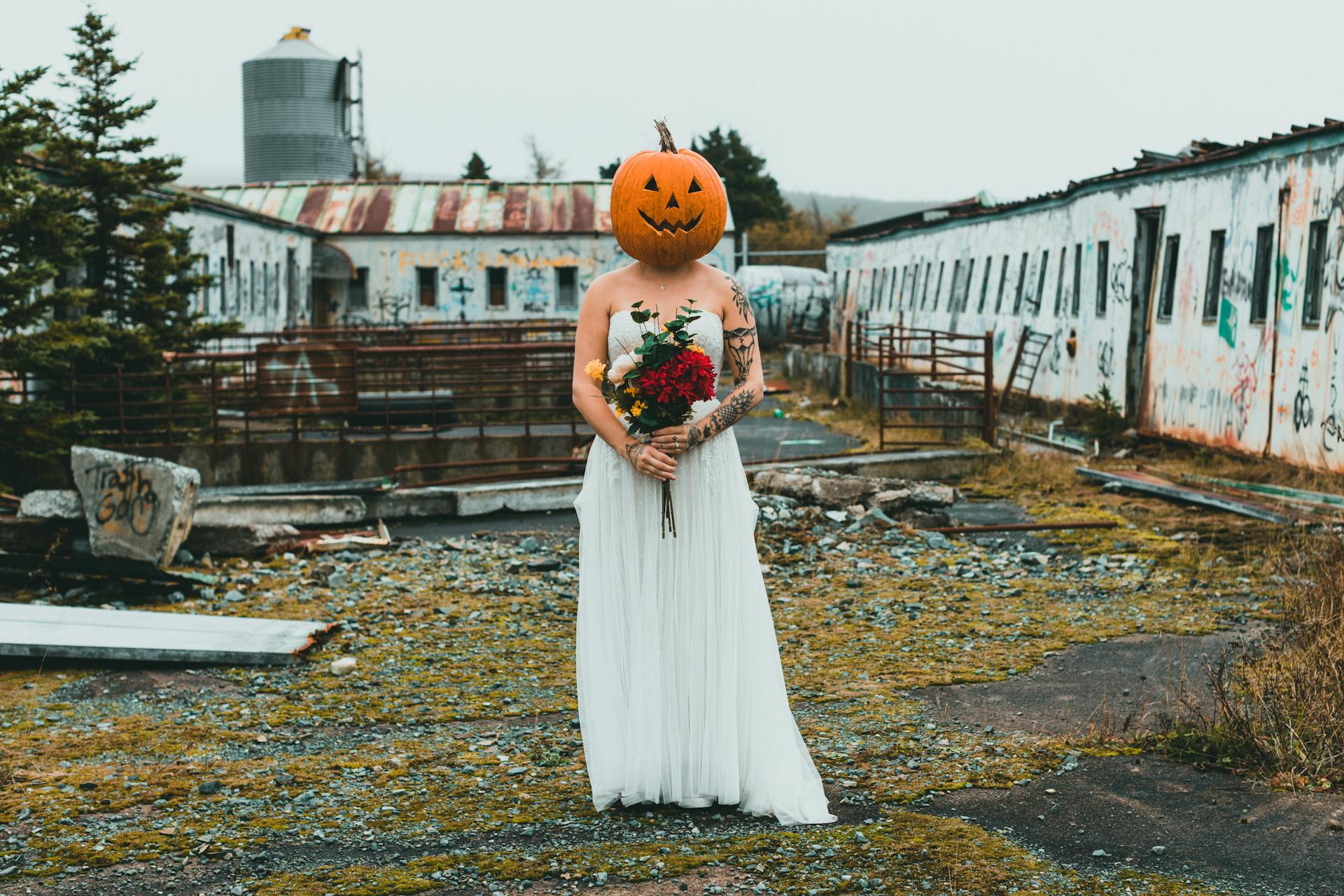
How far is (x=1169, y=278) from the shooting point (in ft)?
62.6

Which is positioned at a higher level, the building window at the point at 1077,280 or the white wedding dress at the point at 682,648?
the building window at the point at 1077,280

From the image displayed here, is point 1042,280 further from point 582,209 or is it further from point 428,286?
point 428,286

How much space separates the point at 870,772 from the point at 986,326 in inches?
992

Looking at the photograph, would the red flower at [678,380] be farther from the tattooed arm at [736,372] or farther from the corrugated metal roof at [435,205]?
the corrugated metal roof at [435,205]

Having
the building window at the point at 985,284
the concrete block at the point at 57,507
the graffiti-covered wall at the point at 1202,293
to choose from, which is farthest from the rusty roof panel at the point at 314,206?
the concrete block at the point at 57,507

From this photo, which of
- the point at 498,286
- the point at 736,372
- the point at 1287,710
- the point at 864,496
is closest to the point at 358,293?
the point at 498,286

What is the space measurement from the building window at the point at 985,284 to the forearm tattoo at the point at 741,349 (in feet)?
83.3

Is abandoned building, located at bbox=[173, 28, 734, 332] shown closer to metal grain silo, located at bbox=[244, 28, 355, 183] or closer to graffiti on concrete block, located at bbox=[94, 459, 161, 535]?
metal grain silo, located at bbox=[244, 28, 355, 183]

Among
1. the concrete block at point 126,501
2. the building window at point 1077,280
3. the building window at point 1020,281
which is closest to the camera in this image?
the concrete block at point 126,501

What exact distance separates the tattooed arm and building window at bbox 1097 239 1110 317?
57.3ft

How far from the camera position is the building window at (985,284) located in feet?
98.6

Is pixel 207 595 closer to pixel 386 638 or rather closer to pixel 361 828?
pixel 386 638

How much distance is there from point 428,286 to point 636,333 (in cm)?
3813

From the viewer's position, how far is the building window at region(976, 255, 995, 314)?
30.0 meters
